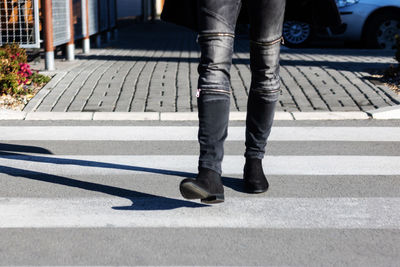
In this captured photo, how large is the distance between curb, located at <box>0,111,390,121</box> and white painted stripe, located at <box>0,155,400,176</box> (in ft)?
4.70

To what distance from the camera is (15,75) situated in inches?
286

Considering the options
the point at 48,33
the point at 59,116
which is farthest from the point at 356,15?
the point at 59,116

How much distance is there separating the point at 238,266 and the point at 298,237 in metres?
0.48

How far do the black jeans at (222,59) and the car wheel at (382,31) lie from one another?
31.4ft

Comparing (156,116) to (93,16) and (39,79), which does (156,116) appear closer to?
(39,79)

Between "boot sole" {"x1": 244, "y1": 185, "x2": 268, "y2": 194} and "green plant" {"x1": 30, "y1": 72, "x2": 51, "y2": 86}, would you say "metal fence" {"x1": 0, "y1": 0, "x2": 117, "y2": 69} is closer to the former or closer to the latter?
"green plant" {"x1": 30, "y1": 72, "x2": 51, "y2": 86}

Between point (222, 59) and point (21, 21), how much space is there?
229 inches

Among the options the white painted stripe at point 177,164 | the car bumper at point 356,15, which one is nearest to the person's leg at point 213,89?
the white painted stripe at point 177,164

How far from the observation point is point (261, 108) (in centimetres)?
409

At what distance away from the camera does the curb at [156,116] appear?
6551 mm

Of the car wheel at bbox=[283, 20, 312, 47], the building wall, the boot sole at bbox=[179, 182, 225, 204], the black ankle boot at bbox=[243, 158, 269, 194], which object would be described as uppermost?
the boot sole at bbox=[179, 182, 225, 204]

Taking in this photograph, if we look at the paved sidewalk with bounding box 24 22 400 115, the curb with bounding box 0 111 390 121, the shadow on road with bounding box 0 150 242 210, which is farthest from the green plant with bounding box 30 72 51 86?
the shadow on road with bounding box 0 150 242 210

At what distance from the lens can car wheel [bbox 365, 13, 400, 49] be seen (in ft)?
43.0

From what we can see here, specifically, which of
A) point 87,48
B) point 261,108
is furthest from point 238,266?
point 87,48
